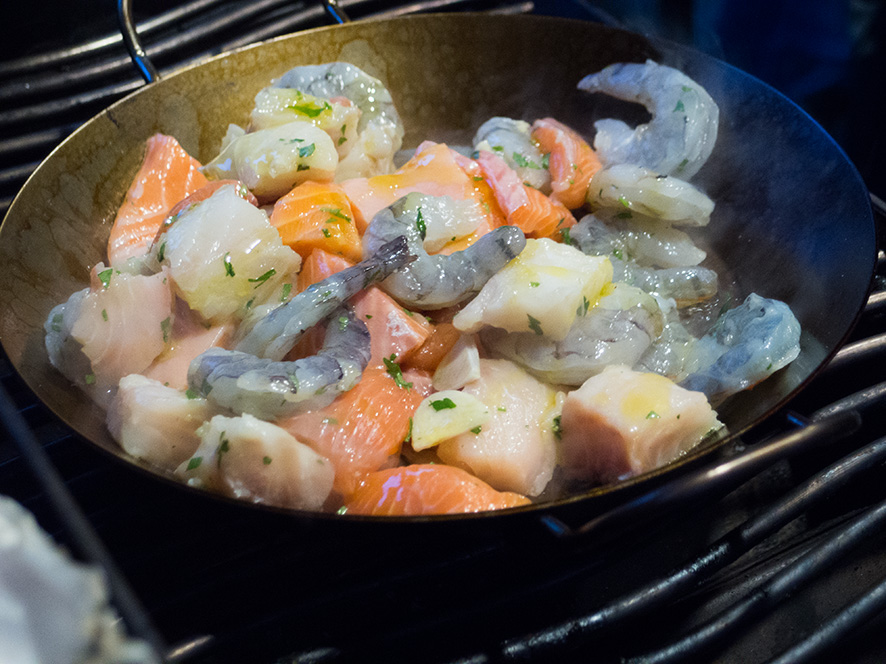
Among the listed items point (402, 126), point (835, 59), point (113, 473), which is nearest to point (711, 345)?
point (402, 126)

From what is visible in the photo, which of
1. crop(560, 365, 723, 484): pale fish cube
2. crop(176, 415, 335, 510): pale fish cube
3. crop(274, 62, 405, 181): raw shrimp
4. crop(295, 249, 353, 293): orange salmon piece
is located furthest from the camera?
crop(274, 62, 405, 181): raw shrimp

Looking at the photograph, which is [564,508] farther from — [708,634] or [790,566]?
[790,566]

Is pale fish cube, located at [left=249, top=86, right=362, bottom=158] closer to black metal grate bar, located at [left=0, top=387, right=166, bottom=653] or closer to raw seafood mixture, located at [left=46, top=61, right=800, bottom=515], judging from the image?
raw seafood mixture, located at [left=46, top=61, right=800, bottom=515]

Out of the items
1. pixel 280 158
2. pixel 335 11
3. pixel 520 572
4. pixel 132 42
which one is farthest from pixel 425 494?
pixel 335 11

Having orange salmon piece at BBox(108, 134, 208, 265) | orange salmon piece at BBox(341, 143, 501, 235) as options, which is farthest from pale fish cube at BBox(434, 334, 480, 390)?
orange salmon piece at BBox(108, 134, 208, 265)

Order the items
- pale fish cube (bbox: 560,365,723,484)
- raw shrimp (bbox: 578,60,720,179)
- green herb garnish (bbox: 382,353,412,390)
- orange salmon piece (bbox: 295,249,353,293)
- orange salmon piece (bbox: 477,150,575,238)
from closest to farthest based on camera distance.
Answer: pale fish cube (bbox: 560,365,723,484) → green herb garnish (bbox: 382,353,412,390) → orange salmon piece (bbox: 295,249,353,293) → orange salmon piece (bbox: 477,150,575,238) → raw shrimp (bbox: 578,60,720,179)

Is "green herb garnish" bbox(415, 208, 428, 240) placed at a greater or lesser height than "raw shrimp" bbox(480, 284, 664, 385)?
greater

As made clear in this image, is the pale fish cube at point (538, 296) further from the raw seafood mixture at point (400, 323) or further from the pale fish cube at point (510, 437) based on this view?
the pale fish cube at point (510, 437)
